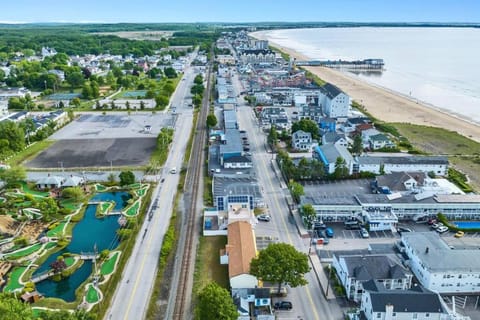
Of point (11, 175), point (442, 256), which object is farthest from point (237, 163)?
point (442, 256)

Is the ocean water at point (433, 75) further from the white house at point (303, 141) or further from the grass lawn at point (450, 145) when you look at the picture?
the white house at point (303, 141)

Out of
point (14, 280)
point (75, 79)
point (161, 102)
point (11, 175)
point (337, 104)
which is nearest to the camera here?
point (14, 280)

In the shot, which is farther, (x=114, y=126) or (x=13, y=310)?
(x=114, y=126)

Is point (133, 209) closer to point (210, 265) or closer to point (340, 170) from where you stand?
point (210, 265)

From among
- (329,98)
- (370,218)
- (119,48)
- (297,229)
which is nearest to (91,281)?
(297,229)

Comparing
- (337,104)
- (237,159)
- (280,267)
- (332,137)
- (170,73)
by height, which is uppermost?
(170,73)

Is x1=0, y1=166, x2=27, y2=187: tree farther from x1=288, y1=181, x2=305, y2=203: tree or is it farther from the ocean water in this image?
the ocean water

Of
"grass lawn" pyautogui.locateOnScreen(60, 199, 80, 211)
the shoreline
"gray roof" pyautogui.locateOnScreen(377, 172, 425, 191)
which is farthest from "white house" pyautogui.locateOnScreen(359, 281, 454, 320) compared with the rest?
the shoreline
